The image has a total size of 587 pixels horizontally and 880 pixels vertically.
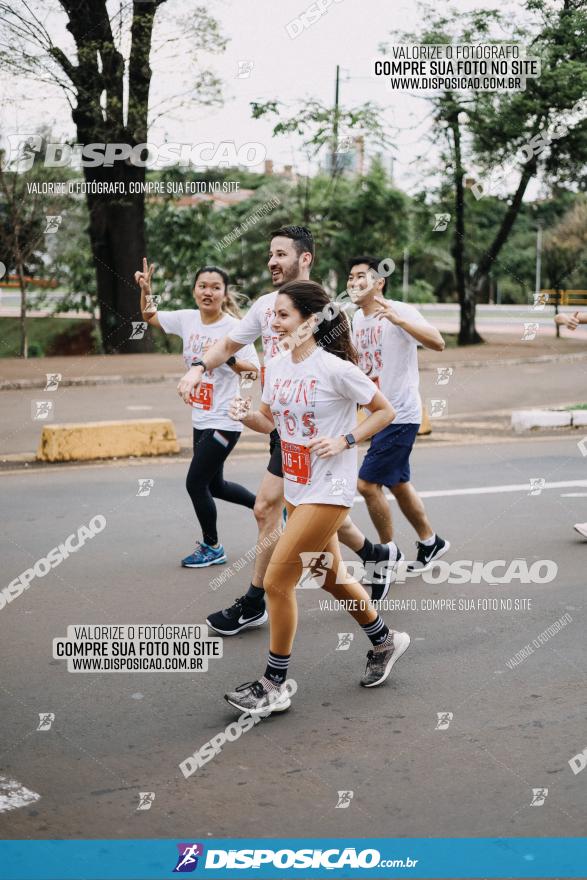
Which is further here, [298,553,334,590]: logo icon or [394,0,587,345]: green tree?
[394,0,587,345]: green tree

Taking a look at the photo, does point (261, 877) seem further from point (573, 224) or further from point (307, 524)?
point (573, 224)

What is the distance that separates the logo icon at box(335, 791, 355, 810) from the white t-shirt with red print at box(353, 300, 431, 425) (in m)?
3.00

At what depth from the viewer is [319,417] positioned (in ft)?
15.5

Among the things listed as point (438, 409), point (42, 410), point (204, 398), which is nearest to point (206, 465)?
point (204, 398)

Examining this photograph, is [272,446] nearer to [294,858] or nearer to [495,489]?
[294,858]

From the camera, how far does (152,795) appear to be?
3.92 meters

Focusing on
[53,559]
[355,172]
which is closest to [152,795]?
[53,559]

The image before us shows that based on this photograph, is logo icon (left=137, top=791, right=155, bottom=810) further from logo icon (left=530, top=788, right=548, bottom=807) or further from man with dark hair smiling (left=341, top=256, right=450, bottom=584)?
man with dark hair smiling (left=341, top=256, right=450, bottom=584)

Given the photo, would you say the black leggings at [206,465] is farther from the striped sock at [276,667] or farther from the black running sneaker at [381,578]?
the striped sock at [276,667]

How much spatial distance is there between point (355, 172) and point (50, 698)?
27.2 meters

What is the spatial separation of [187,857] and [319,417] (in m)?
1.91

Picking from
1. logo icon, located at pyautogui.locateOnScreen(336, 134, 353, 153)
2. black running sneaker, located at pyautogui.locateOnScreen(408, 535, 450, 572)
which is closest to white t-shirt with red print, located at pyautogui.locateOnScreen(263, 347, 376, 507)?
black running sneaker, located at pyautogui.locateOnScreen(408, 535, 450, 572)

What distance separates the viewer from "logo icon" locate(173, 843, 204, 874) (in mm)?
3465

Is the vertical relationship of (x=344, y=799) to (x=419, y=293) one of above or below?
below
